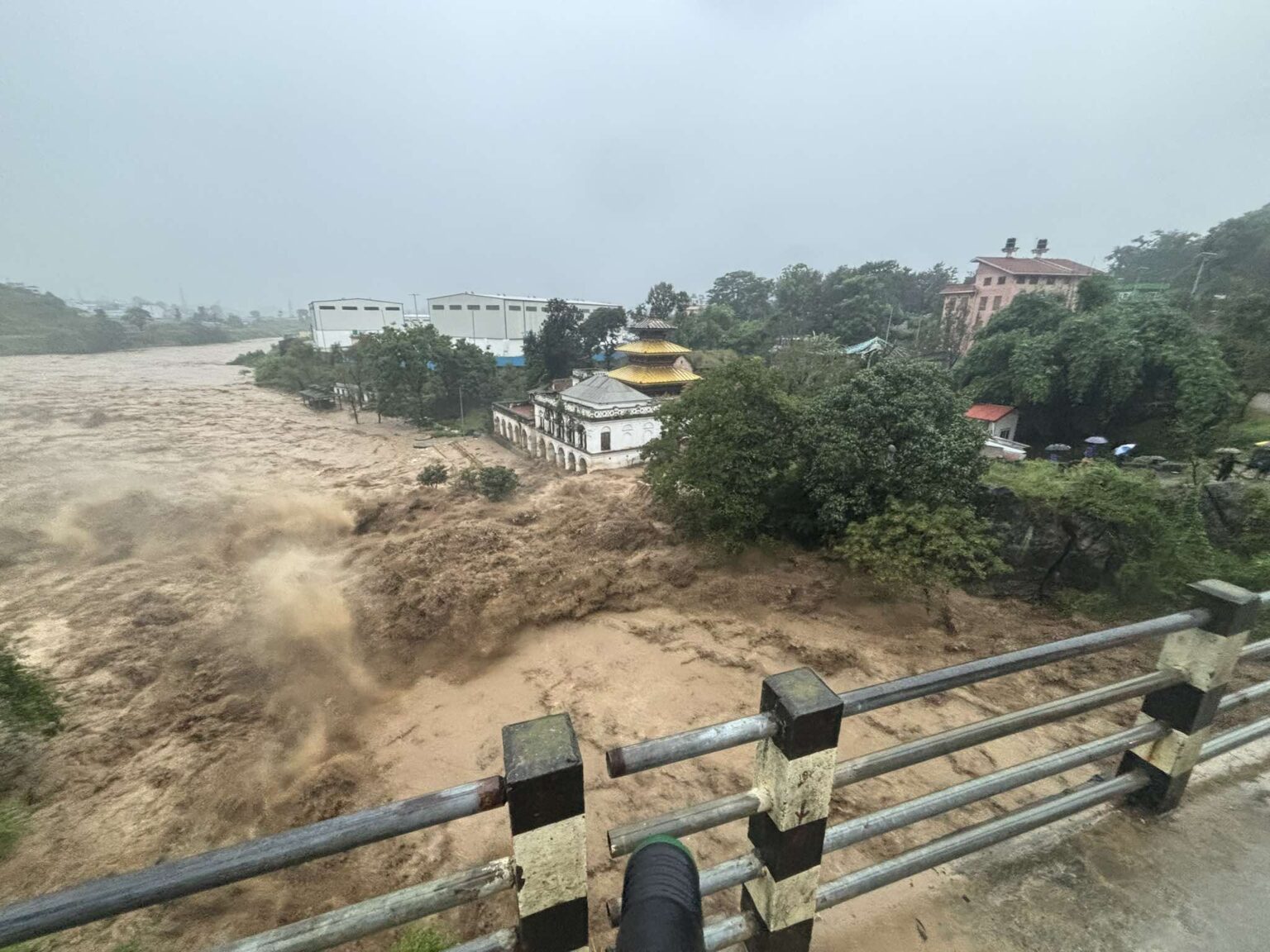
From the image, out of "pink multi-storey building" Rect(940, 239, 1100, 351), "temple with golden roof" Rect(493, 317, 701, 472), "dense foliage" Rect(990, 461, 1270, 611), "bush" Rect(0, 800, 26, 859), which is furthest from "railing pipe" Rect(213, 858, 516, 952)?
"pink multi-storey building" Rect(940, 239, 1100, 351)

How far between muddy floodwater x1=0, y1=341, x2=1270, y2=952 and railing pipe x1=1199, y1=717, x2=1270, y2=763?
11.4 inches

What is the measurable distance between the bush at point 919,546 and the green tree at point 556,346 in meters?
26.2

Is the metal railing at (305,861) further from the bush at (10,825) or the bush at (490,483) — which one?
the bush at (490,483)

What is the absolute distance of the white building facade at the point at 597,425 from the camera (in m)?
21.5

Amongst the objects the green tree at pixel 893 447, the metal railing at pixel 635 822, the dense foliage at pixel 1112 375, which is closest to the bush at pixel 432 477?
the green tree at pixel 893 447

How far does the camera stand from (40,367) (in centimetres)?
4884

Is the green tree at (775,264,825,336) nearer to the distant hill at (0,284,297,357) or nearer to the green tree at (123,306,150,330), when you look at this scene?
the distant hill at (0,284,297,357)

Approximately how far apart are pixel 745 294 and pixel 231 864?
6000 cm

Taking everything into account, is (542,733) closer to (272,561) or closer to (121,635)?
(121,635)

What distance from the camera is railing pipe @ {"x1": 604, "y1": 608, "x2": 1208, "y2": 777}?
1380mm

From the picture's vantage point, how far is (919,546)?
9172 millimetres

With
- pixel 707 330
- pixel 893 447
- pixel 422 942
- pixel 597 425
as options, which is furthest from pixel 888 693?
pixel 707 330

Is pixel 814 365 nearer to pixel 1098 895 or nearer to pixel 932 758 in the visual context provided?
pixel 1098 895

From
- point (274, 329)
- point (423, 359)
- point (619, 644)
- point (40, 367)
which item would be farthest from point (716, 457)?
point (274, 329)
